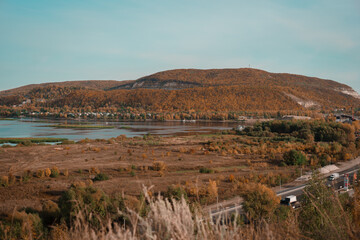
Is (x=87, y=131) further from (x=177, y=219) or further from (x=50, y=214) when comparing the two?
(x=177, y=219)

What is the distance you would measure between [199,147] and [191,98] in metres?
99.3

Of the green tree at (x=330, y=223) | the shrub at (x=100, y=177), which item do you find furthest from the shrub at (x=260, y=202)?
the shrub at (x=100, y=177)

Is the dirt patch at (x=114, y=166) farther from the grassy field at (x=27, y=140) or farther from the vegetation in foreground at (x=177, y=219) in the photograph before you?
the grassy field at (x=27, y=140)

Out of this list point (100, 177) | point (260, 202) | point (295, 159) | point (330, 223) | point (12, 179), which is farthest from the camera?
point (295, 159)

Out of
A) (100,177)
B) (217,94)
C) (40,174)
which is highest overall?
(217,94)

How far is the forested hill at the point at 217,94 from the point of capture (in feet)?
439

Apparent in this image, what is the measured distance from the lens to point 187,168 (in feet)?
100

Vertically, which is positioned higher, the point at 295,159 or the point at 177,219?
the point at 177,219

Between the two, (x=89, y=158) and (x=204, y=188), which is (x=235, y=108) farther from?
(x=204, y=188)

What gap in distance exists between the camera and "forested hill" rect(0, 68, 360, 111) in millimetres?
133875

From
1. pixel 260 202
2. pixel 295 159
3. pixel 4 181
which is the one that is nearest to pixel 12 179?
pixel 4 181

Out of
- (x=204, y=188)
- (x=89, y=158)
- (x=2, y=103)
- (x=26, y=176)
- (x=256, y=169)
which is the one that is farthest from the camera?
(x=2, y=103)

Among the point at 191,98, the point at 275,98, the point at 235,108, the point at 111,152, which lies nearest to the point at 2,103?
the point at 191,98

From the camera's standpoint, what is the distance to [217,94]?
473ft
